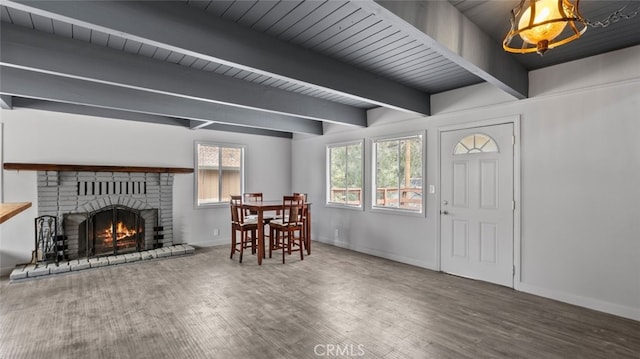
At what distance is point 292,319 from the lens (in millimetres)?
2977

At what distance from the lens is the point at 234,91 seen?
370 cm

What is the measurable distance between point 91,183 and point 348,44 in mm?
4765

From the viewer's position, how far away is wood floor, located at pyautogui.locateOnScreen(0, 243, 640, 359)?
2455 millimetres

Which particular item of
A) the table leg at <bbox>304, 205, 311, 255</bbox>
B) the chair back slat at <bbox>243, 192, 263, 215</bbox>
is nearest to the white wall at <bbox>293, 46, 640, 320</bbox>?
the table leg at <bbox>304, 205, 311, 255</bbox>

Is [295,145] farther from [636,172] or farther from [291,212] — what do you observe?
[636,172]

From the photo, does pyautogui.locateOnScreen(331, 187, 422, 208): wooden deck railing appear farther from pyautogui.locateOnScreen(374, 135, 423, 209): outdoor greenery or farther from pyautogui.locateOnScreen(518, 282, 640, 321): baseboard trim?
pyautogui.locateOnScreen(518, 282, 640, 321): baseboard trim

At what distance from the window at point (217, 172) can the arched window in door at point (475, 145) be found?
4304 millimetres

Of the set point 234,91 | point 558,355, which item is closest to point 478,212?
point 558,355

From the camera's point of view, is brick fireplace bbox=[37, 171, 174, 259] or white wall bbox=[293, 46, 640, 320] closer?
white wall bbox=[293, 46, 640, 320]

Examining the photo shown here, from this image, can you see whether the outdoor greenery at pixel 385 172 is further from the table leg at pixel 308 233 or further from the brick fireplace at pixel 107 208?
the brick fireplace at pixel 107 208

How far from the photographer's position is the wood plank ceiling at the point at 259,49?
2068 millimetres

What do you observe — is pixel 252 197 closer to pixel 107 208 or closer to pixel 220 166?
pixel 220 166

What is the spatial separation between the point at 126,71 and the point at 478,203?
4288mm

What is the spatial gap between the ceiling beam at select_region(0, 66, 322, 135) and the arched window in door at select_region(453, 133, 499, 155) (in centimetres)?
303
